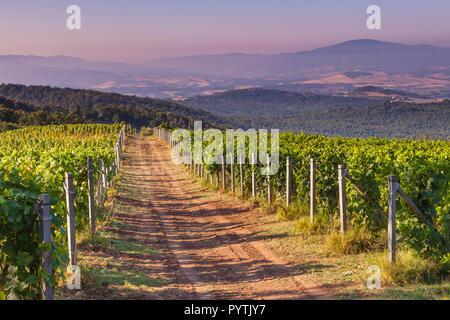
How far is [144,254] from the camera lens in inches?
334

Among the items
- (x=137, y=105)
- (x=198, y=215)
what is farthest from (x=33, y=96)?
(x=198, y=215)

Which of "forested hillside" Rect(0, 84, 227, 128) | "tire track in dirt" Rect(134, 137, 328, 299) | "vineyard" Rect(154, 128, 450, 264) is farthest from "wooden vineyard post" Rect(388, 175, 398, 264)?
"forested hillside" Rect(0, 84, 227, 128)

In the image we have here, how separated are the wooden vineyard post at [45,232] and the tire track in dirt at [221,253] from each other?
7.18 ft

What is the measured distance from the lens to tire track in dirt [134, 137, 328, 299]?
251 inches

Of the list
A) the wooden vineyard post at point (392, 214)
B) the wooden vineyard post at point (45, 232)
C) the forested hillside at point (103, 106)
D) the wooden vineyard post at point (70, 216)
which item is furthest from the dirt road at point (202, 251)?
the forested hillside at point (103, 106)

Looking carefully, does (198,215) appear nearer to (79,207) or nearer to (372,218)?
(79,207)

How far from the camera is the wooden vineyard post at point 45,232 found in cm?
471

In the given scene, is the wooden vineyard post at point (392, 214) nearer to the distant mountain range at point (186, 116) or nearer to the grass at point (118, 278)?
the grass at point (118, 278)

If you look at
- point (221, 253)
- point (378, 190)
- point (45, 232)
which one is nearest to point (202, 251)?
point (221, 253)

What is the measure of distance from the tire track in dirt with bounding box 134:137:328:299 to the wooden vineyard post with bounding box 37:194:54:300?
7.18 ft

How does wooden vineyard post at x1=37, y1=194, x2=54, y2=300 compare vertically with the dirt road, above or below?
above

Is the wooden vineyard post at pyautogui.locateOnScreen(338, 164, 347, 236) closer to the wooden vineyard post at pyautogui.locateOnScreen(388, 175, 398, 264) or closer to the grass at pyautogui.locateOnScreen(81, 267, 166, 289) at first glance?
the wooden vineyard post at pyautogui.locateOnScreen(388, 175, 398, 264)

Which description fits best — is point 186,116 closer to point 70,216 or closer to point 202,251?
point 202,251
